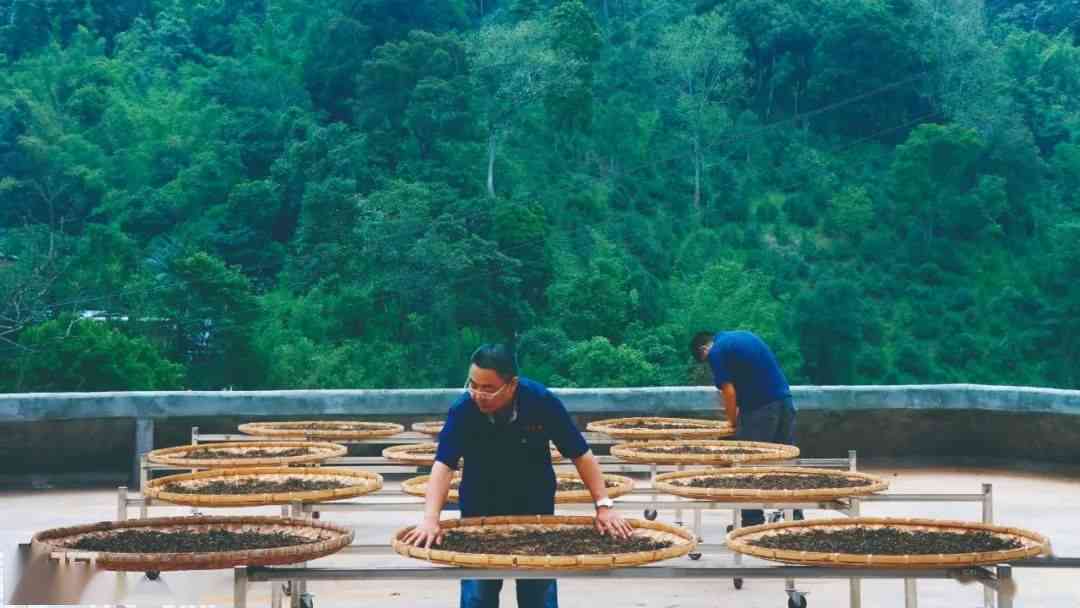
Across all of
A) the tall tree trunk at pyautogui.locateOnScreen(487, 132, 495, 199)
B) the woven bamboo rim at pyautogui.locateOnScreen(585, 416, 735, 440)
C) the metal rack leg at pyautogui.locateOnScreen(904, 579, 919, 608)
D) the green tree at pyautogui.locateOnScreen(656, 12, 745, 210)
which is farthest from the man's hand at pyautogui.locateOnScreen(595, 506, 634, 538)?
the green tree at pyautogui.locateOnScreen(656, 12, 745, 210)

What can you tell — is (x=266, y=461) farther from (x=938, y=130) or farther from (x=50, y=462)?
(x=938, y=130)

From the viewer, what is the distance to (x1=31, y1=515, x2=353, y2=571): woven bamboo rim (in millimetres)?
3957

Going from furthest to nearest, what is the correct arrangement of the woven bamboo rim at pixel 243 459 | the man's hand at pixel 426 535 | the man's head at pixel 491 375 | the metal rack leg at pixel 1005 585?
the woven bamboo rim at pixel 243 459, the man's head at pixel 491 375, the man's hand at pixel 426 535, the metal rack leg at pixel 1005 585

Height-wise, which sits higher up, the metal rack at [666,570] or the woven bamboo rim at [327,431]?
the woven bamboo rim at [327,431]

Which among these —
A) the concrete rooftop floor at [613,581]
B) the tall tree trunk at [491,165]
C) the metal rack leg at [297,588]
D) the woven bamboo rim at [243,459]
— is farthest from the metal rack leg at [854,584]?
the tall tree trunk at [491,165]

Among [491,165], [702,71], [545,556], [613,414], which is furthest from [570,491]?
[702,71]

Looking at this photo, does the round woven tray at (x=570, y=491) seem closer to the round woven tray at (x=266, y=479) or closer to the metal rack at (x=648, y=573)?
the round woven tray at (x=266, y=479)

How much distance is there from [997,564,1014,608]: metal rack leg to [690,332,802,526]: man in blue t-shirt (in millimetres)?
3400

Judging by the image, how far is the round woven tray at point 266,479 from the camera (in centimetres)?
528

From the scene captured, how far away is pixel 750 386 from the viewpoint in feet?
24.4

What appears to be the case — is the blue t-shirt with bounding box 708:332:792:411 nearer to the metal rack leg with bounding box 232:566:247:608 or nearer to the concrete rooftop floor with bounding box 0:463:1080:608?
the concrete rooftop floor with bounding box 0:463:1080:608

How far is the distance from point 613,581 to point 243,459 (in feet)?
6.00

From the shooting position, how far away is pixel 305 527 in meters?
4.52

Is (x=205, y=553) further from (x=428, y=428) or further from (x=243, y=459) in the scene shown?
(x=428, y=428)
